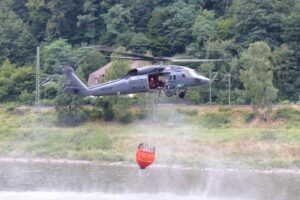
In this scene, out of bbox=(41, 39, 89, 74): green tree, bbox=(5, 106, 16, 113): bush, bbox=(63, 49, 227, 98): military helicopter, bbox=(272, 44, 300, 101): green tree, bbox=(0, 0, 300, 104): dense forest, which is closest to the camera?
bbox=(63, 49, 227, 98): military helicopter

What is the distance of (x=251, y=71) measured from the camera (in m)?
70.1

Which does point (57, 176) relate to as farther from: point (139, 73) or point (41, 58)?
point (41, 58)

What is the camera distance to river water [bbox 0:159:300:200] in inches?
1874

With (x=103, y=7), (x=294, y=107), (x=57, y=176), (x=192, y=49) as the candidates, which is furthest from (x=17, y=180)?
(x=103, y=7)

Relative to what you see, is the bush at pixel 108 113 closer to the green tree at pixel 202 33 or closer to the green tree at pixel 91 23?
the green tree at pixel 202 33

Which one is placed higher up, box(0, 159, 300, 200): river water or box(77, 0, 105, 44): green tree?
box(77, 0, 105, 44): green tree

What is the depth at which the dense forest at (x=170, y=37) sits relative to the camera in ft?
261

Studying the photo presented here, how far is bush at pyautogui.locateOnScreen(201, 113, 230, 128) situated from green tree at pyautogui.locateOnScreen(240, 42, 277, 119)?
306 cm

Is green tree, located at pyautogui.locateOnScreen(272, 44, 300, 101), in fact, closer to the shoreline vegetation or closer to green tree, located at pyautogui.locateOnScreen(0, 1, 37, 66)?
the shoreline vegetation

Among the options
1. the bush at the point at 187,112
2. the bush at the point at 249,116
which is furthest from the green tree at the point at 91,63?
the bush at the point at 249,116

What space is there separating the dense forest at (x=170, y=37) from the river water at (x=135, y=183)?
50.0ft

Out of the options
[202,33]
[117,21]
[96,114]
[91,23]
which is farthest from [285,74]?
[91,23]

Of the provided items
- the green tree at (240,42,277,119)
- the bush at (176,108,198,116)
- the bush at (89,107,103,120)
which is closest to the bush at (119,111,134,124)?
the bush at (89,107,103,120)

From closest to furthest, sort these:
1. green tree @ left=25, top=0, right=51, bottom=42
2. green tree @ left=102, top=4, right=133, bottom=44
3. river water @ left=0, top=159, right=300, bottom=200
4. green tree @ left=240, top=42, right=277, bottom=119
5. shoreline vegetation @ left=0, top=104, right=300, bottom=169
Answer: river water @ left=0, top=159, right=300, bottom=200 → shoreline vegetation @ left=0, top=104, right=300, bottom=169 → green tree @ left=240, top=42, right=277, bottom=119 → green tree @ left=102, top=4, right=133, bottom=44 → green tree @ left=25, top=0, right=51, bottom=42
